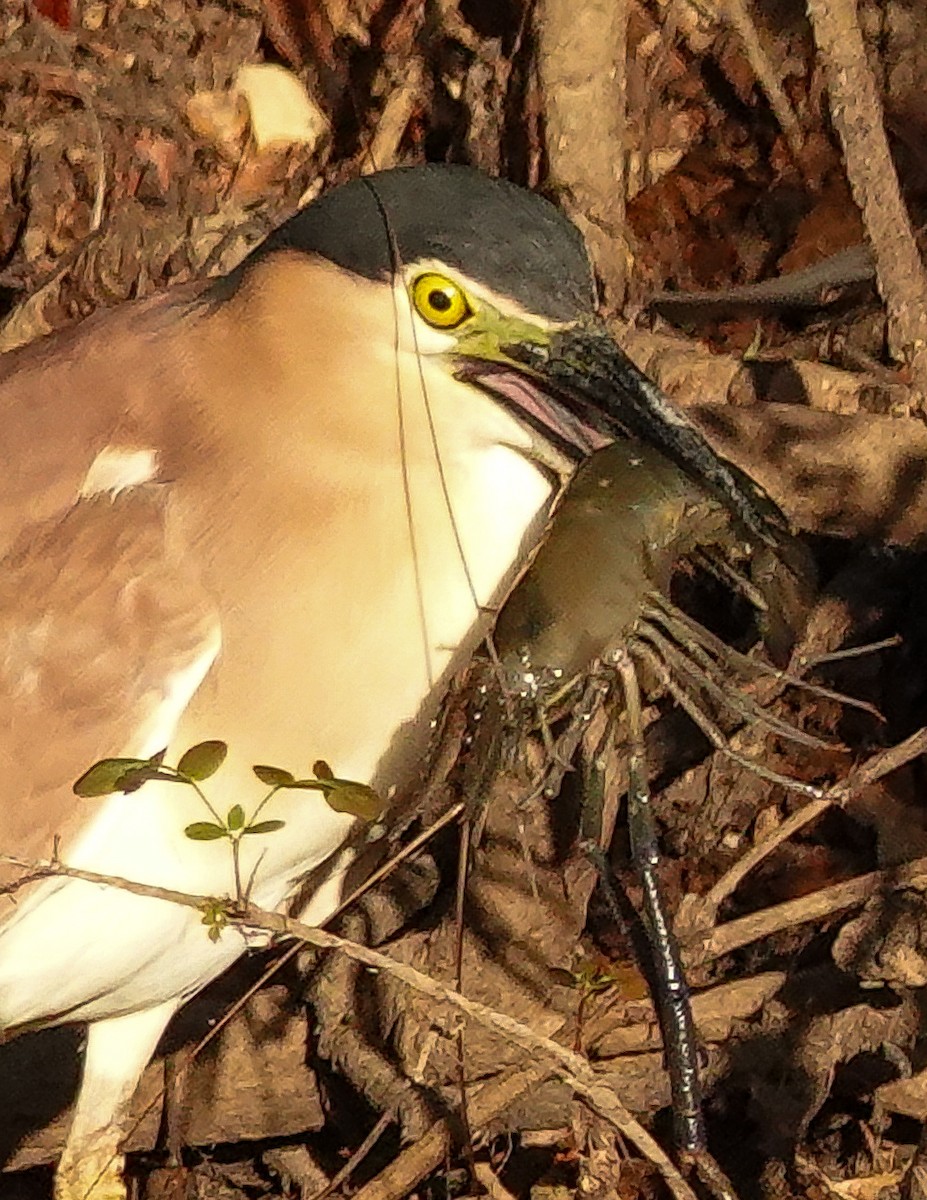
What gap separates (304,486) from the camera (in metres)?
1.94

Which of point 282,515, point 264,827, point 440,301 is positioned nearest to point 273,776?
point 264,827

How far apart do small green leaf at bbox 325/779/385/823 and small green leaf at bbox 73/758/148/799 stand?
16cm

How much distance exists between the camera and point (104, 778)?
1733 mm

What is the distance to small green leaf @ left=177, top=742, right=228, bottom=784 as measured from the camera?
69.1 inches

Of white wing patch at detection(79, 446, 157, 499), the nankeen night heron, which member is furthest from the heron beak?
white wing patch at detection(79, 446, 157, 499)

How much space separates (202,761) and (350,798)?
0.13 meters

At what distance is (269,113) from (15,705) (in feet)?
6.25

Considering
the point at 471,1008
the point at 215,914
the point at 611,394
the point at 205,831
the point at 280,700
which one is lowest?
the point at 471,1008

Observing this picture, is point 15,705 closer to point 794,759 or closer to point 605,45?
point 794,759

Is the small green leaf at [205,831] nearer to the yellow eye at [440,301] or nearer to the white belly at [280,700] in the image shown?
the white belly at [280,700]

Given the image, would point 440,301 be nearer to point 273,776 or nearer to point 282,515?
point 282,515

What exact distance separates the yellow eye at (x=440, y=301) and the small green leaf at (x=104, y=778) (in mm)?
475

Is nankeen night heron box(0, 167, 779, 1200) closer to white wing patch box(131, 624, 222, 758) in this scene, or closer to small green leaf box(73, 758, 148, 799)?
white wing patch box(131, 624, 222, 758)

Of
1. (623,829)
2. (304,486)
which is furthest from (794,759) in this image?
(304,486)
